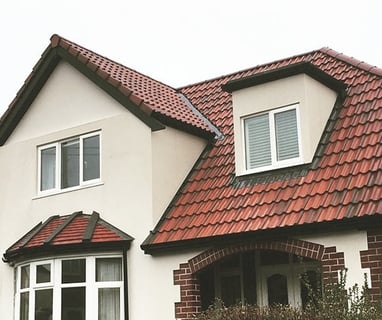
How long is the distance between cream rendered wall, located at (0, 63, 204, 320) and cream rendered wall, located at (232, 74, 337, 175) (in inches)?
64.2

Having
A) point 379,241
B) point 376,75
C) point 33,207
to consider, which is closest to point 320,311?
point 379,241

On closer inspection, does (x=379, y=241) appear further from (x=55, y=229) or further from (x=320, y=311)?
(x=55, y=229)

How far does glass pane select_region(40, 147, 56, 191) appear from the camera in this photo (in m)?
16.6

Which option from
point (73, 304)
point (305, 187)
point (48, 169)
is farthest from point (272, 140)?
point (48, 169)

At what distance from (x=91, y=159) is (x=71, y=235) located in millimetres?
2082

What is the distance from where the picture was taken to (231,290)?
14461 mm

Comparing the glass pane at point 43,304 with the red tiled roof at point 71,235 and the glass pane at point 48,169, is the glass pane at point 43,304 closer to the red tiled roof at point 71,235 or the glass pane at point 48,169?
the red tiled roof at point 71,235

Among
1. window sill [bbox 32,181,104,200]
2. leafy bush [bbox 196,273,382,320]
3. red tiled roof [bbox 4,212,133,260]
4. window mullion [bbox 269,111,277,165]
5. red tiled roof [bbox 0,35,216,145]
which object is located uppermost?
red tiled roof [bbox 0,35,216,145]

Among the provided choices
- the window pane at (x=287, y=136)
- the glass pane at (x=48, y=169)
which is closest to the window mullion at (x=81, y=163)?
the glass pane at (x=48, y=169)

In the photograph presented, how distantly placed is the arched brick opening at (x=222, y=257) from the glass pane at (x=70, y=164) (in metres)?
3.94

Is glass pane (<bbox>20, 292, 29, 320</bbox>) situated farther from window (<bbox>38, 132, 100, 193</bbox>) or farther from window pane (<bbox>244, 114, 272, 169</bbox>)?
window pane (<bbox>244, 114, 272, 169</bbox>)

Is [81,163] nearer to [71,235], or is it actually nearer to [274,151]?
[71,235]

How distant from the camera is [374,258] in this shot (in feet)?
36.7

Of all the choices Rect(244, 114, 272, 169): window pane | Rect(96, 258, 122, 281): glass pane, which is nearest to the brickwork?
Rect(244, 114, 272, 169): window pane
